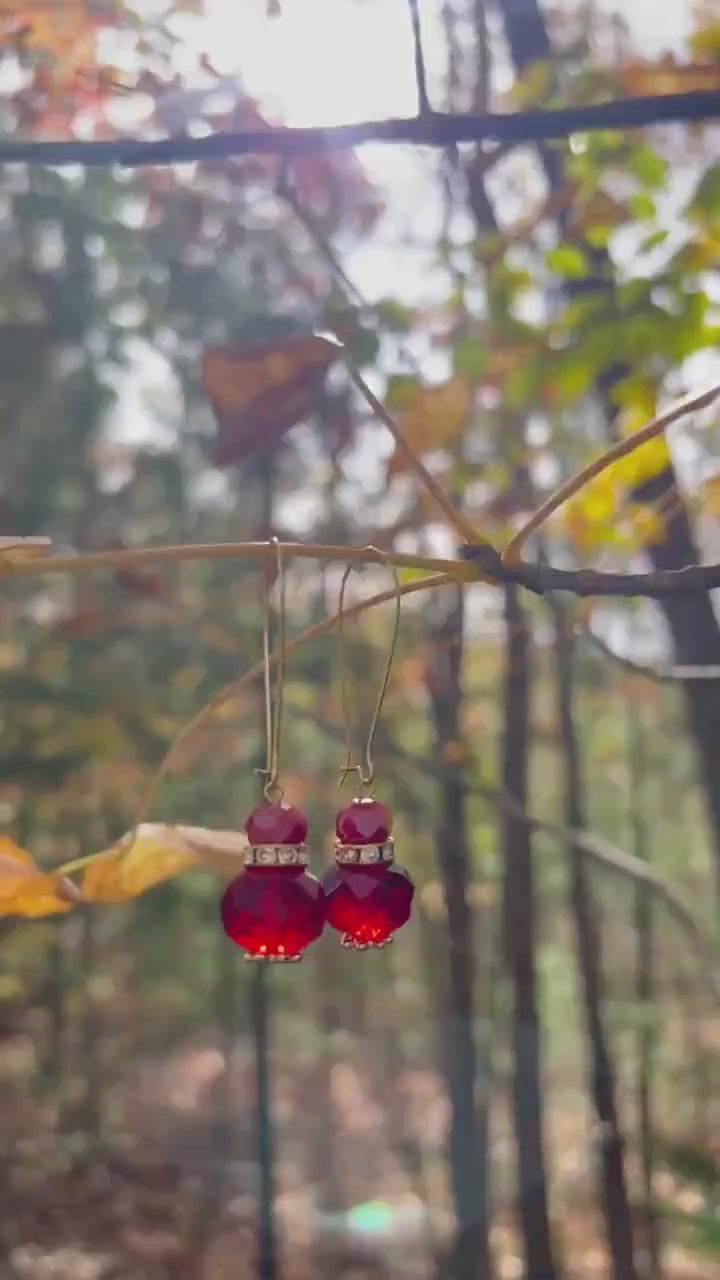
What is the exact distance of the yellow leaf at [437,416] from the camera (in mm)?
1683

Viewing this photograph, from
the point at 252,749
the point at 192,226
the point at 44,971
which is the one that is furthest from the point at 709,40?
the point at 44,971

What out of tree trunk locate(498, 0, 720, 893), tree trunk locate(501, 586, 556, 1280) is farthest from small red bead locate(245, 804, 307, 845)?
tree trunk locate(501, 586, 556, 1280)

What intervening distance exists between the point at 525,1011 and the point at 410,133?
8.23 ft

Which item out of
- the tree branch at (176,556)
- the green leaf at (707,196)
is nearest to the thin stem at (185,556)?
the tree branch at (176,556)

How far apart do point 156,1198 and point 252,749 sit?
1521 millimetres

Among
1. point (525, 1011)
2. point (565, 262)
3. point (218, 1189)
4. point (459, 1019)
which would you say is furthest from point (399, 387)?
point (218, 1189)

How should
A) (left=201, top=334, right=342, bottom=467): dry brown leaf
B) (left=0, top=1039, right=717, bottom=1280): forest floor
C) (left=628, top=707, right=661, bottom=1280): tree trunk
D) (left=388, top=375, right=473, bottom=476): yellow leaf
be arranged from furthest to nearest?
(left=0, top=1039, right=717, bottom=1280): forest floor, (left=628, top=707, right=661, bottom=1280): tree trunk, (left=388, top=375, right=473, bottom=476): yellow leaf, (left=201, top=334, right=342, bottom=467): dry brown leaf

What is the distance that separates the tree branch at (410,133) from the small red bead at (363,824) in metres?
0.41

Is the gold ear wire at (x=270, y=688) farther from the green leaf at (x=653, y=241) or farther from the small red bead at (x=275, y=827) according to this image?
the green leaf at (x=653, y=241)

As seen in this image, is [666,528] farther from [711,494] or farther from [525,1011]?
[525,1011]

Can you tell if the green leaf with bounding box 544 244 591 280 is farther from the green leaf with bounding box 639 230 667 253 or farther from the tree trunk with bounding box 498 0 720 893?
the tree trunk with bounding box 498 0 720 893

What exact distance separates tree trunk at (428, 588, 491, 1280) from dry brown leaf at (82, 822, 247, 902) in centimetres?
185

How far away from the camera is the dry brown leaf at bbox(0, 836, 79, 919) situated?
73 cm

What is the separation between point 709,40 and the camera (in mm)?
1189
